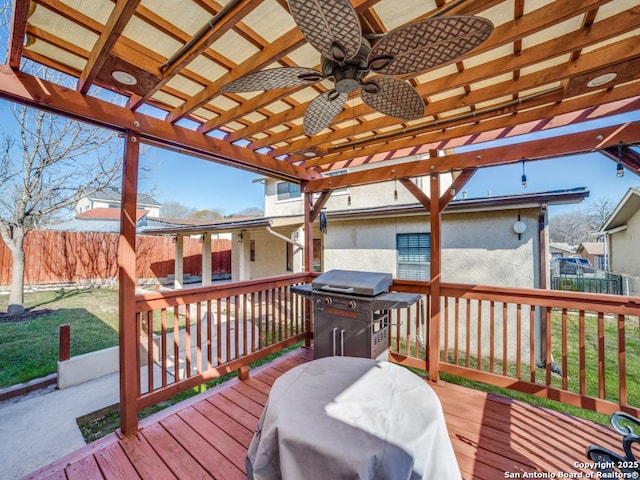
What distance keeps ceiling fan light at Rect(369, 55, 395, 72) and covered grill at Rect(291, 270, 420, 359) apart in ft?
6.10

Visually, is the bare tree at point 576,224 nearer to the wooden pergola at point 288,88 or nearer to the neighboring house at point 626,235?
the neighboring house at point 626,235

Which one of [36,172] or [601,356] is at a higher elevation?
[36,172]

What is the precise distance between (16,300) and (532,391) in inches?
391

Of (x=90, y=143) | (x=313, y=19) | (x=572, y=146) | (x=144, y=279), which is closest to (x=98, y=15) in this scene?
(x=313, y=19)

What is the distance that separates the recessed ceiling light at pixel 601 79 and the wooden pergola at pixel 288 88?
13 mm

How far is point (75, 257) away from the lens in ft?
35.7

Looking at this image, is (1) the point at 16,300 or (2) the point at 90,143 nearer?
(1) the point at 16,300

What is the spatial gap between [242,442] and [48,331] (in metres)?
5.89

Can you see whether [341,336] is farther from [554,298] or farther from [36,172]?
[36,172]

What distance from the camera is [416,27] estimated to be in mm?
1181

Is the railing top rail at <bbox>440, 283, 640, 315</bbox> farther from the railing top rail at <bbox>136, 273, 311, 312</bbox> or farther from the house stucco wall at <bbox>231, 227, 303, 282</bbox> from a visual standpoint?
the house stucco wall at <bbox>231, 227, 303, 282</bbox>

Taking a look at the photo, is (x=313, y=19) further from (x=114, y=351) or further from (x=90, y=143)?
(x=90, y=143)

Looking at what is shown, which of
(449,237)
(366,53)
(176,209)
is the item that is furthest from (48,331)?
(176,209)

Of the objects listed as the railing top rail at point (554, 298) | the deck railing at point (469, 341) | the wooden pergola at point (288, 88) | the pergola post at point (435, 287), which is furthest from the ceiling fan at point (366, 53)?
the railing top rail at point (554, 298)
